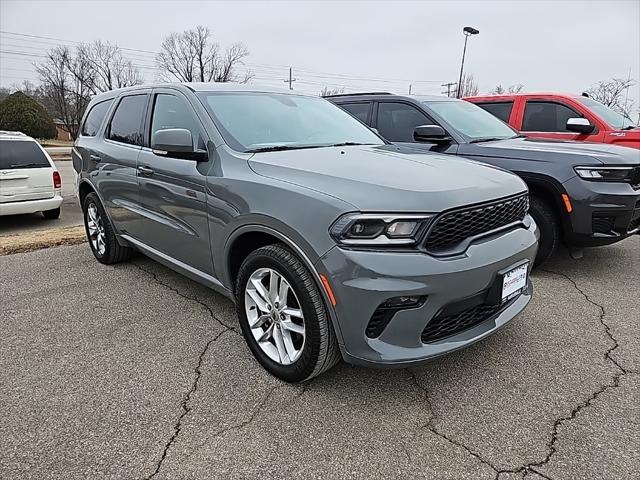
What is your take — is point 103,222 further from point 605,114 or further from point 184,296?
point 605,114

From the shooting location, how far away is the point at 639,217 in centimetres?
448

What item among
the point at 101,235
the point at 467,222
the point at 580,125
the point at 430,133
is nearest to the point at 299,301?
the point at 467,222

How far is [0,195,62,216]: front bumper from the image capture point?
7066 millimetres

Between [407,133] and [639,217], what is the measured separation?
2560mm

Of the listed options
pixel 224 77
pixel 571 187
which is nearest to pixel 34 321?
pixel 571 187

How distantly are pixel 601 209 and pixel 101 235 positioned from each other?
4.91 meters

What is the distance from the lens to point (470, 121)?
5496 mm

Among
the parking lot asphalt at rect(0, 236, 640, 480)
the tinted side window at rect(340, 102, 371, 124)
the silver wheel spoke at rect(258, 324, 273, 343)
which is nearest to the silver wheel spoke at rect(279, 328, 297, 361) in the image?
the silver wheel spoke at rect(258, 324, 273, 343)

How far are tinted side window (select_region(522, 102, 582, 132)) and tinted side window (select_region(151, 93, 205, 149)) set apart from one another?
545 cm

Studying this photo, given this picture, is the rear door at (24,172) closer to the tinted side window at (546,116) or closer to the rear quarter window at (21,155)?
the rear quarter window at (21,155)

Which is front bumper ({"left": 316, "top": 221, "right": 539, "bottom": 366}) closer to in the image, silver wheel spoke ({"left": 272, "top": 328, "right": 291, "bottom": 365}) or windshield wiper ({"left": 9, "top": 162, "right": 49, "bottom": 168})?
silver wheel spoke ({"left": 272, "top": 328, "right": 291, "bottom": 365})

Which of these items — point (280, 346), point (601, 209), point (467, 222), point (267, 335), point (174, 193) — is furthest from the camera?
point (601, 209)

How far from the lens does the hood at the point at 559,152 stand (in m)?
4.25

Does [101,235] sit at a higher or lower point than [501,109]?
lower
